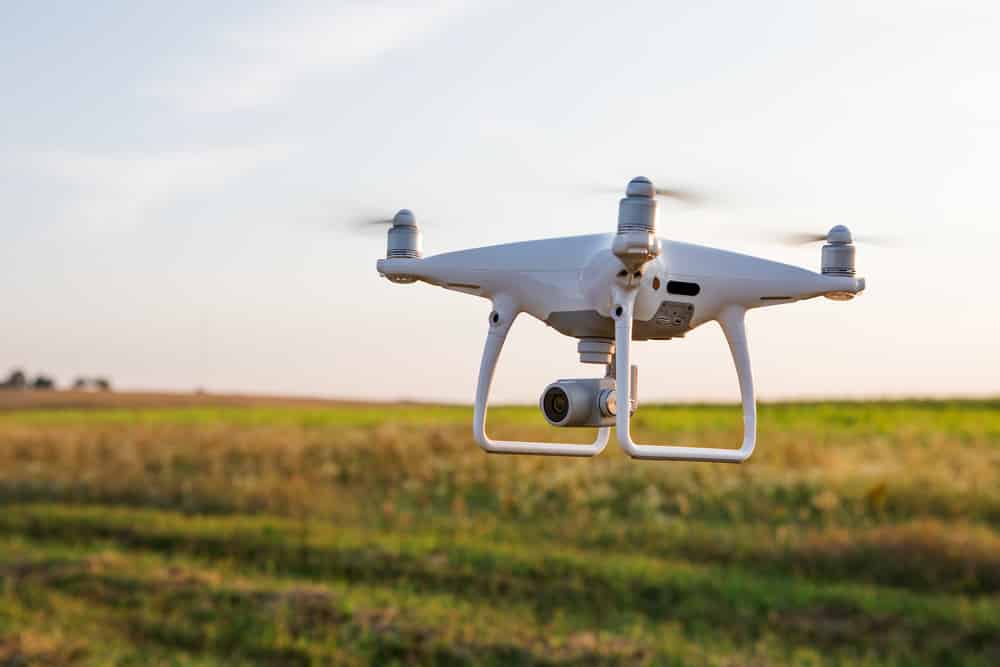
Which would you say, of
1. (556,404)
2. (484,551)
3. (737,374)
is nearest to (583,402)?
(556,404)

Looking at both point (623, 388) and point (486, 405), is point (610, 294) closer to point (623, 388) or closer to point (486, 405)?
point (623, 388)

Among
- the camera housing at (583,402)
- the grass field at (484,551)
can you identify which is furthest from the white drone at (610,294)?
the grass field at (484,551)

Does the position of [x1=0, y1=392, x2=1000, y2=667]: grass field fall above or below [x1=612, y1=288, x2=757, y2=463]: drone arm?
below

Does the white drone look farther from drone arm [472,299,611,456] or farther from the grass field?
the grass field

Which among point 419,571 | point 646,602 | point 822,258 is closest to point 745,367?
point 822,258

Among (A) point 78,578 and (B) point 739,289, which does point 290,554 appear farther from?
(B) point 739,289

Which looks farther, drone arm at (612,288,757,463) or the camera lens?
the camera lens

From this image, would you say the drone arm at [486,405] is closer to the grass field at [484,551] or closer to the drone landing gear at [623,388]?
the drone landing gear at [623,388]

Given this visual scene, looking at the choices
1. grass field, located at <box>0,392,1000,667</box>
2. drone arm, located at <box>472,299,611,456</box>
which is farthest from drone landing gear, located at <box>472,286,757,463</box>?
grass field, located at <box>0,392,1000,667</box>
